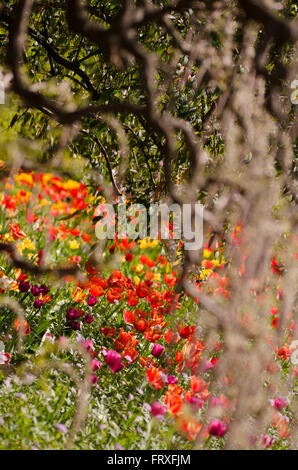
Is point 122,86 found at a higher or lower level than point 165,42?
lower

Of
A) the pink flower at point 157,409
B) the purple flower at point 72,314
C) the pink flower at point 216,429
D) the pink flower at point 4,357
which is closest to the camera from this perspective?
the pink flower at point 216,429

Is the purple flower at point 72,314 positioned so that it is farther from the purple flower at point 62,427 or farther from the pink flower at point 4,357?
the purple flower at point 62,427

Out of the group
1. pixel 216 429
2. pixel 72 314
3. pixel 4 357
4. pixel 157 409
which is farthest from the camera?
pixel 72 314

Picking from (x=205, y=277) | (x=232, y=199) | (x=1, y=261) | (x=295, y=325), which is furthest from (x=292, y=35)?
(x=1, y=261)

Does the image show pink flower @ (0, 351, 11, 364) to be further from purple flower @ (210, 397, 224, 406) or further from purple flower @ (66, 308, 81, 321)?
purple flower @ (210, 397, 224, 406)

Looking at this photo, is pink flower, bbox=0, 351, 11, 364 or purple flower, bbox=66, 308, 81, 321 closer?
pink flower, bbox=0, 351, 11, 364

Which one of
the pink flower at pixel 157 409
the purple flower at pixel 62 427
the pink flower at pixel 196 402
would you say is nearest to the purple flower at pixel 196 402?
the pink flower at pixel 196 402

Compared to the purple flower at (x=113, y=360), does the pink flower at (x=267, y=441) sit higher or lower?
lower

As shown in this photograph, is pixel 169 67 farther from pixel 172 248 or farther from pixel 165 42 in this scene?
pixel 172 248

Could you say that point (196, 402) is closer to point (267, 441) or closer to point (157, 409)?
point (157, 409)

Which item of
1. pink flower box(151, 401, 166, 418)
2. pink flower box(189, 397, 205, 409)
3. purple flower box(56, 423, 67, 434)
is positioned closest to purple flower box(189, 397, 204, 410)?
pink flower box(189, 397, 205, 409)

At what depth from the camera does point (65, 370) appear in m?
2.07

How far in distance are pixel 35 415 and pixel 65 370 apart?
0.33 m

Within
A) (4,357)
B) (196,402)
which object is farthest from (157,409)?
(4,357)
